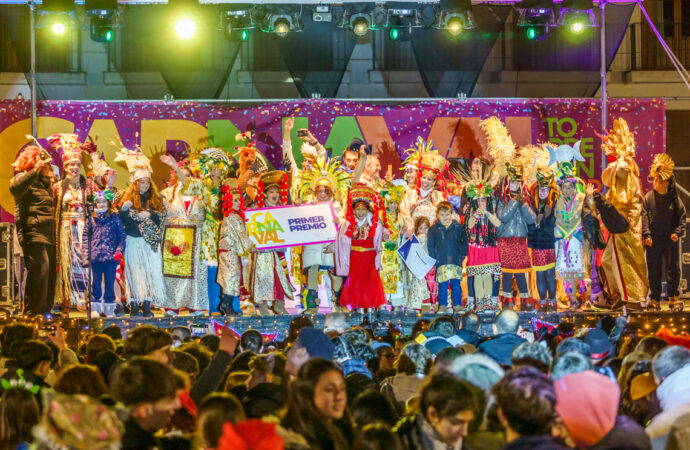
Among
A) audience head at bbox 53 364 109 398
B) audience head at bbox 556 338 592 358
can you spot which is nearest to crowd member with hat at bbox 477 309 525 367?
audience head at bbox 556 338 592 358

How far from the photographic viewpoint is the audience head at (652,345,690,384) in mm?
4516

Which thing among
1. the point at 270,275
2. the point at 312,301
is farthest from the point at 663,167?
the point at 270,275

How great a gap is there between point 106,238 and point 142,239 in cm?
42

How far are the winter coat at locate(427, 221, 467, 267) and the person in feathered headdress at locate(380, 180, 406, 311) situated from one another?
1.43 ft

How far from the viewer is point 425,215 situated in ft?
37.6

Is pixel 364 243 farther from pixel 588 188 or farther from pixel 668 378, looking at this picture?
pixel 668 378

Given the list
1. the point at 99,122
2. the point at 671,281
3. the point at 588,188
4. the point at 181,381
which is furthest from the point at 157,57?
the point at 181,381

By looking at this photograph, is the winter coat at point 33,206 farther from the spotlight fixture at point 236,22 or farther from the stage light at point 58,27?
the spotlight fixture at point 236,22

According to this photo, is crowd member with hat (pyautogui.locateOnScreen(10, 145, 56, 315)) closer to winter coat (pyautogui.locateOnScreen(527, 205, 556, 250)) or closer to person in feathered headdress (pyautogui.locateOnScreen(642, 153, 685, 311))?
winter coat (pyautogui.locateOnScreen(527, 205, 556, 250))

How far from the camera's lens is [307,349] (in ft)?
16.1

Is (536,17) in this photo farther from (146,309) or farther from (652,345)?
(652,345)

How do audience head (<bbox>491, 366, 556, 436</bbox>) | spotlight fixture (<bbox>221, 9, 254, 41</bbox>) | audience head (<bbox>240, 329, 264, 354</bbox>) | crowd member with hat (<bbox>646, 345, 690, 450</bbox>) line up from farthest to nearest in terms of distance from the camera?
spotlight fixture (<bbox>221, 9, 254, 41</bbox>) → audience head (<bbox>240, 329, 264, 354</bbox>) → crowd member with hat (<bbox>646, 345, 690, 450</bbox>) → audience head (<bbox>491, 366, 556, 436</bbox>)

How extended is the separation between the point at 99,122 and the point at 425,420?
9972mm

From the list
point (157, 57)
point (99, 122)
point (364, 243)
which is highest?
point (157, 57)
